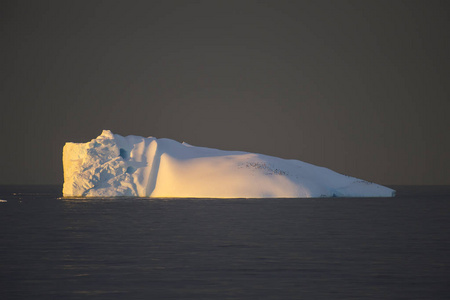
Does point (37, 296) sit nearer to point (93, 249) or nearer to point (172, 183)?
point (93, 249)

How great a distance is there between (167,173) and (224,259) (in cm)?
4383

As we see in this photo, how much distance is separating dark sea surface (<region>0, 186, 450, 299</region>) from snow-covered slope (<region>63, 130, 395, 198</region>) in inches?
1043

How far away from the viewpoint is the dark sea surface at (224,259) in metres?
16.0

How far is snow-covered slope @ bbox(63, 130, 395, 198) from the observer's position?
2506 inches

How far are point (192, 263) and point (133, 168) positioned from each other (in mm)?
45863

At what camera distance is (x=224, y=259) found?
830 inches

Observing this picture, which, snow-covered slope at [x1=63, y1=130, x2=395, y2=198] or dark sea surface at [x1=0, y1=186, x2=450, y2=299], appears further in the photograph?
snow-covered slope at [x1=63, y1=130, x2=395, y2=198]

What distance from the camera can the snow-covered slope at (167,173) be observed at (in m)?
63.7

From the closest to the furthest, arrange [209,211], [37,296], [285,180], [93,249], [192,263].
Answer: [37,296] < [192,263] < [93,249] < [209,211] < [285,180]

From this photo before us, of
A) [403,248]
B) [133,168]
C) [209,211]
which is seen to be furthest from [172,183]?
[403,248]

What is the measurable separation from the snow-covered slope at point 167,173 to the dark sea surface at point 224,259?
2649cm

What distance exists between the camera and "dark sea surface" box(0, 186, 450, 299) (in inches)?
632

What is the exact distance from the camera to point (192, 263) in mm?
20281

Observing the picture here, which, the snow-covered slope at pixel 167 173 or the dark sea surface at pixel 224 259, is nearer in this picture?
the dark sea surface at pixel 224 259
